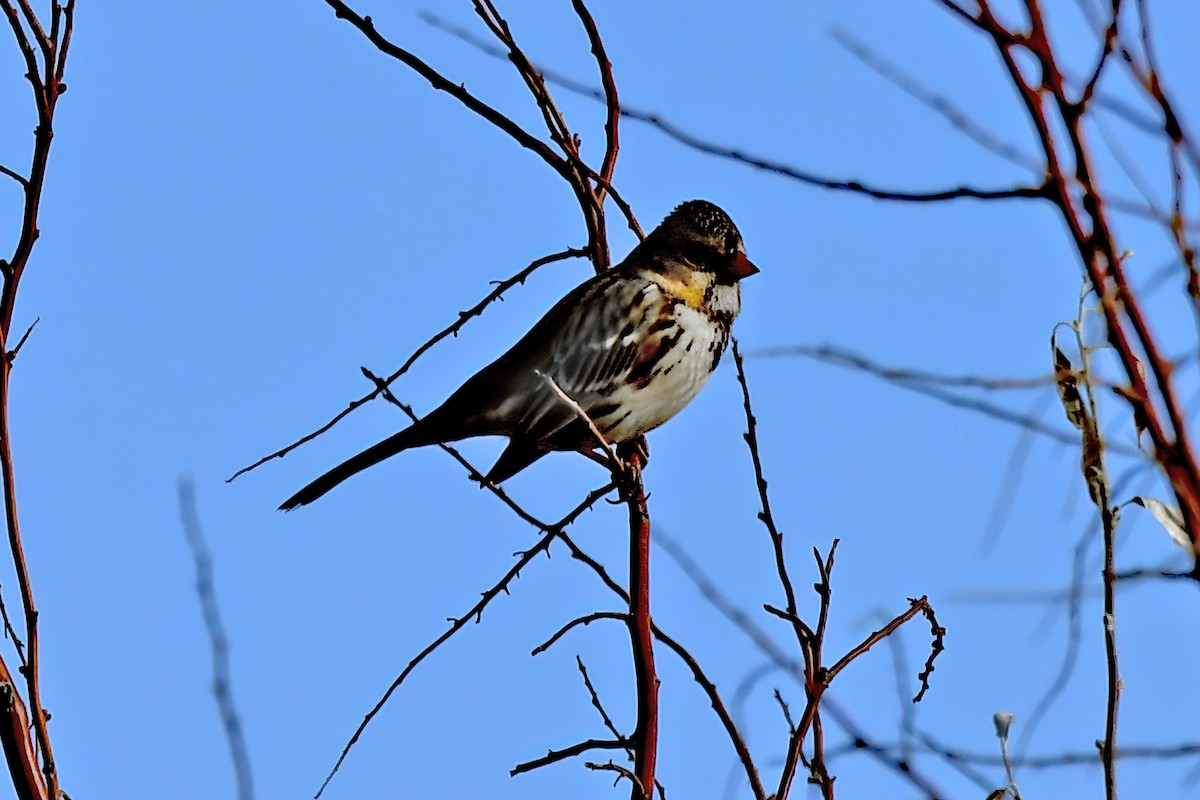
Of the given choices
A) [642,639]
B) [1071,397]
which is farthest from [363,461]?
[1071,397]

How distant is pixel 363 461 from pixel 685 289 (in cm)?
118

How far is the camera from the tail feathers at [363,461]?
5.00 meters

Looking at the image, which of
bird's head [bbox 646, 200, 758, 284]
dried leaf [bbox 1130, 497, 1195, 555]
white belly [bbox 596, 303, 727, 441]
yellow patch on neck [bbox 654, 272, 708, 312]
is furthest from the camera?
bird's head [bbox 646, 200, 758, 284]

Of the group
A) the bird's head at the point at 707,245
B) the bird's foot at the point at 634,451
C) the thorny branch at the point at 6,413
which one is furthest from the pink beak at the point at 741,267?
the thorny branch at the point at 6,413

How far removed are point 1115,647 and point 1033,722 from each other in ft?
1.57

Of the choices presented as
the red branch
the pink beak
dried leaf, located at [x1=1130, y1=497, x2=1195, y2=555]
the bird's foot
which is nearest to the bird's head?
the pink beak

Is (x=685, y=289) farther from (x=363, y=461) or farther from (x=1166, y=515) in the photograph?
(x=1166, y=515)

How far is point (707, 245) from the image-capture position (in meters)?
5.13

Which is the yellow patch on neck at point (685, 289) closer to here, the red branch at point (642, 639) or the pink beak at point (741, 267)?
the pink beak at point (741, 267)

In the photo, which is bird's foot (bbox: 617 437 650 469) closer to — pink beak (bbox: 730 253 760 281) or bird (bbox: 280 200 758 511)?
bird (bbox: 280 200 758 511)

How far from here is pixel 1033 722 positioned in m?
2.34

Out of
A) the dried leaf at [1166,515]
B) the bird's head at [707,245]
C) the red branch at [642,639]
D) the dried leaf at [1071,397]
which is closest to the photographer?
the dried leaf at [1166,515]

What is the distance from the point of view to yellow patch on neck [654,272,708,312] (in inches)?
194

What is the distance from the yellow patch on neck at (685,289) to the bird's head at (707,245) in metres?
0.08
